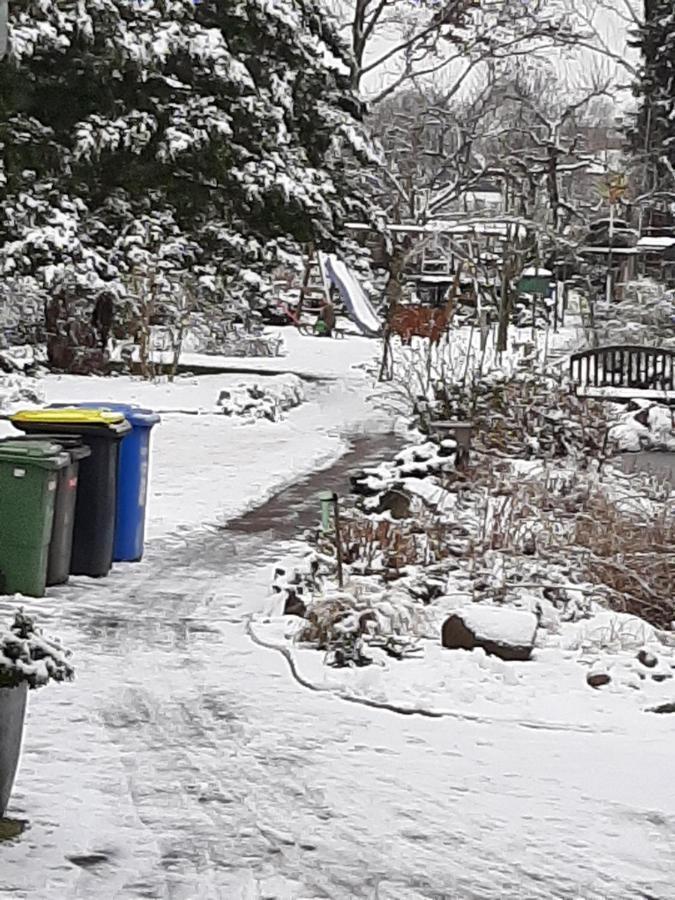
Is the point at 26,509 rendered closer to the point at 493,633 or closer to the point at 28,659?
the point at 493,633

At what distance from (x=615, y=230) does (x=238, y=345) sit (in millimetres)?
13656

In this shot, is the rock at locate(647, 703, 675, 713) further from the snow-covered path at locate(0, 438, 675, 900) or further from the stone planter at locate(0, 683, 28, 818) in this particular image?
the stone planter at locate(0, 683, 28, 818)

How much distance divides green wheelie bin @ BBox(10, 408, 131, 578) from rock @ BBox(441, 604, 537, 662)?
9.58ft

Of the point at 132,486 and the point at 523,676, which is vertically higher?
the point at 132,486

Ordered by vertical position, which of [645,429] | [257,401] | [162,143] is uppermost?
[162,143]

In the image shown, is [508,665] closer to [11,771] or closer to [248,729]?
[248,729]

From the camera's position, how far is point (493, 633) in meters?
8.09

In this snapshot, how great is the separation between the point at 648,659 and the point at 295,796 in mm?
2610

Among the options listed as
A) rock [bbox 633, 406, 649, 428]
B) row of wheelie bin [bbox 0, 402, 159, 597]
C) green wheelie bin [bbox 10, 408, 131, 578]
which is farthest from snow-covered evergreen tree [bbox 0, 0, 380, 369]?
green wheelie bin [bbox 10, 408, 131, 578]

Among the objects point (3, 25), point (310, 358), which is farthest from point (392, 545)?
point (310, 358)

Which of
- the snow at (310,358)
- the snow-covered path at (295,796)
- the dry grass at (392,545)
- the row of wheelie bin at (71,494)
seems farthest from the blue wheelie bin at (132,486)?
the snow at (310,358)

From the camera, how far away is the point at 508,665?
788 centimetres

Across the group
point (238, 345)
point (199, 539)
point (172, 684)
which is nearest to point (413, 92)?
point (238, 345)

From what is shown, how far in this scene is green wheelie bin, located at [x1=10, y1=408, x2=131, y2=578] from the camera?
10062mm
